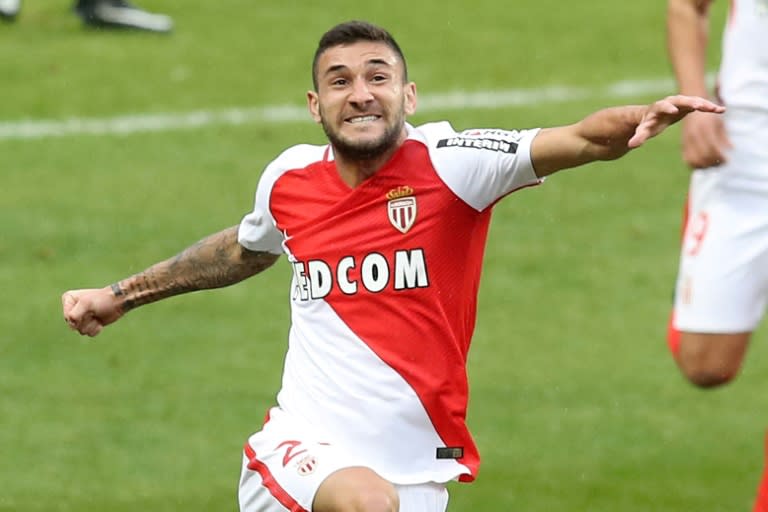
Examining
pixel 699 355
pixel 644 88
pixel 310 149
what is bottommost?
pixel 699 355

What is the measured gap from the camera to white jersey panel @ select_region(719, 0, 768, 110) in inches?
366

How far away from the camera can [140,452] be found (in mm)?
11016

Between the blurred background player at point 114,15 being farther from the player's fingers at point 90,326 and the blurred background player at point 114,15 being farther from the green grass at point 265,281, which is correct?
the player's fingers at point 90,326

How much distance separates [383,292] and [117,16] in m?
11.3

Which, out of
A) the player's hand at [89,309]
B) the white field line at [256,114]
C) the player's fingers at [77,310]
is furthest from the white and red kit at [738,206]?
the white field line at [256,114]

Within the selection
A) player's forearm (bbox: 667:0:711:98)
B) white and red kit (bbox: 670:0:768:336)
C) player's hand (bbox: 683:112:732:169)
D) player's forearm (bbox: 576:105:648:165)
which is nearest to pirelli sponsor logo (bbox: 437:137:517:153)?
player's forearm (bbox: 576:105:648:165)

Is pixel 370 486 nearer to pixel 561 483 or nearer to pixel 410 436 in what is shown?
pixel 410 436

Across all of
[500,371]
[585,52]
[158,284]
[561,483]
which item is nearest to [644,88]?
[585,52]

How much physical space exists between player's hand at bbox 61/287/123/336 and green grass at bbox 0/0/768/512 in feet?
7.76

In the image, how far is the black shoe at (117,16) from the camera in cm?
1828

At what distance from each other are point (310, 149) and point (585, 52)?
34.2ft

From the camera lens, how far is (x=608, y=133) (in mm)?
6855

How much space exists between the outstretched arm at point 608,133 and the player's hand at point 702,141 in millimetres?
1736

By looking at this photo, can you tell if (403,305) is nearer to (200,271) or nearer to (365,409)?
(365,409)
